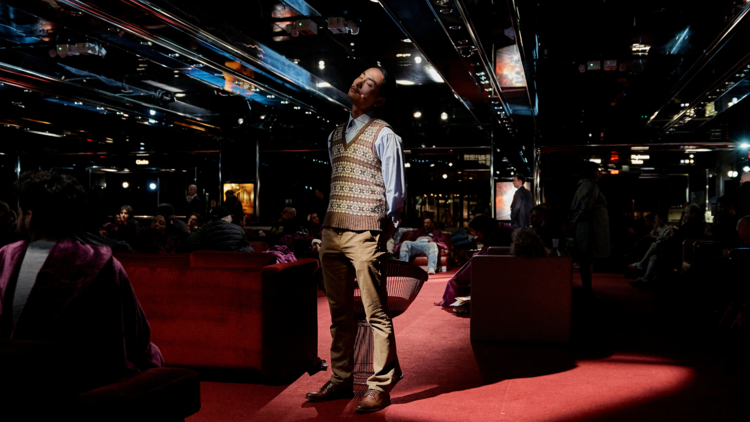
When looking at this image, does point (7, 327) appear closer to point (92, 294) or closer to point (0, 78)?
point (92, 294)

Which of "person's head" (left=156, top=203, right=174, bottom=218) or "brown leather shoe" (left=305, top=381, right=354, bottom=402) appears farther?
"person's head" (left=156, top=203, right=174, bottom=218)

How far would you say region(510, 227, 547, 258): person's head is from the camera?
4.44 m

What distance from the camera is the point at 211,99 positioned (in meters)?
12.4

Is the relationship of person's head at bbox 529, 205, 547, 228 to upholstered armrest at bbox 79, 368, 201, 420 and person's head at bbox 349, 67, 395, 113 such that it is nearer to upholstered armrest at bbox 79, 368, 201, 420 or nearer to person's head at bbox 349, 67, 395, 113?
person's head at bbox 349, 67, 395, 113

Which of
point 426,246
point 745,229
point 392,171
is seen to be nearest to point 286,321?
point 392,171

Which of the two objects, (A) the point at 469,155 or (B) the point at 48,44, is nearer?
(B) the point at 48,44

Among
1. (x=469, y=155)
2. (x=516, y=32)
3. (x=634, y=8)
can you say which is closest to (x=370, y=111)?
(x=516, y=32)

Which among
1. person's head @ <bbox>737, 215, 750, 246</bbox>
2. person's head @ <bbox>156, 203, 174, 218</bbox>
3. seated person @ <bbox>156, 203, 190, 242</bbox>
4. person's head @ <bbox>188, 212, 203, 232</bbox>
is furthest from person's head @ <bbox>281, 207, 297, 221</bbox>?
person's head @ <bbox>737, 215, 750, 246</bbox>

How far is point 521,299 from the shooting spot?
4316 mm

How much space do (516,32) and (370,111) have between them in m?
4.02

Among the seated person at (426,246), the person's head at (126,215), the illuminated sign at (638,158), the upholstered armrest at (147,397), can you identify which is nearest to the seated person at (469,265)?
the seated person at (426,246)

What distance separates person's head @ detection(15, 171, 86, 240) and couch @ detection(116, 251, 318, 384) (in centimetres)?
170

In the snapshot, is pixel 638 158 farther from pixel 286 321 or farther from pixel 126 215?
pixel 286 321

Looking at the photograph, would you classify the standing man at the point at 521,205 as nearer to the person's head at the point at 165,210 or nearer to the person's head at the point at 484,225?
the person's head at the point at 484,225
